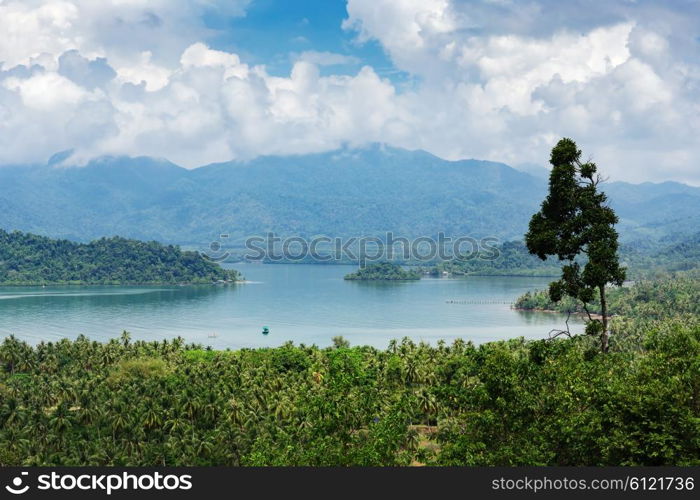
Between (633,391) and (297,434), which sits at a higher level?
(633,391)

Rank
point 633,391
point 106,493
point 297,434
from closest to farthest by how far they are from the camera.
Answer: point 106,493 < point 633,391 < point 297,434

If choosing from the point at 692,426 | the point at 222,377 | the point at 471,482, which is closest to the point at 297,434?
the point at 222,377

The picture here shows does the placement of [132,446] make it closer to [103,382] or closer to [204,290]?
[103,382]

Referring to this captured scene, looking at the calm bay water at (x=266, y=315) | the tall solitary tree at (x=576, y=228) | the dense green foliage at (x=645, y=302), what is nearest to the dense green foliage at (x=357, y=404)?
the tall solitary tree at (x=576, y=228)

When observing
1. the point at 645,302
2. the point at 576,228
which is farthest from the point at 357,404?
the point at 645,302

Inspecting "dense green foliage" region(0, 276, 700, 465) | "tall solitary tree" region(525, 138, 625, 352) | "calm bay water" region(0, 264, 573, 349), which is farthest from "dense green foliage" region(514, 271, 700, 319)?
"tall solitary tree" region(525, 138, 625, 352)

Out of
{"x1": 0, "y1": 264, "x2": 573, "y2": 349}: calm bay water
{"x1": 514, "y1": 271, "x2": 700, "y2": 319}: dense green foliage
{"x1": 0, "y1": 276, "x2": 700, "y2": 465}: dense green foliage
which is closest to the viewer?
{"x1": 0, "y1": 276, "x2": 700, "y2": 465}: dense green foliage

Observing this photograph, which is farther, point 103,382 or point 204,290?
point 204,290

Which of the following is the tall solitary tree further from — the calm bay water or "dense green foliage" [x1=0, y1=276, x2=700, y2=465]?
the calm bay water
